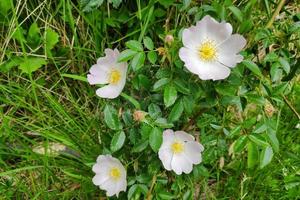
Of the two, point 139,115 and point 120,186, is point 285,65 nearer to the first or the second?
point 139,115

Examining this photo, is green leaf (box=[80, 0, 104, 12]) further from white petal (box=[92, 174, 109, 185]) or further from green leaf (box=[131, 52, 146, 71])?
white petal (box=[92, 174, 109, 185])

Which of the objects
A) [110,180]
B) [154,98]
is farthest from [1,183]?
[154,98]

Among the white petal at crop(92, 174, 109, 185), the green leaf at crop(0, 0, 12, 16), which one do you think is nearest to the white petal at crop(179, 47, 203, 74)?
the white petal at crop(92, 174, 109, 185)

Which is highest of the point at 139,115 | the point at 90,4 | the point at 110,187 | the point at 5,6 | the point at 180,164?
the point at 90,4

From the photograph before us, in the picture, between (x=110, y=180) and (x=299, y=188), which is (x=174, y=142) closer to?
(x=110, y=180)

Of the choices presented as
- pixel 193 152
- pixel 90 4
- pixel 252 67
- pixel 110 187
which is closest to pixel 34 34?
pixel 90 4
